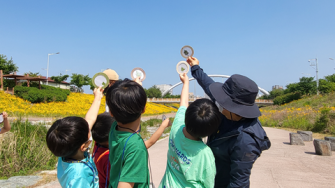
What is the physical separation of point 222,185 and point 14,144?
5.64 meters

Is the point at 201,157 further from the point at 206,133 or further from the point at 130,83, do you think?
the point at 130,83

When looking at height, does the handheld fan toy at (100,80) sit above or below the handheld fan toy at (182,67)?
below

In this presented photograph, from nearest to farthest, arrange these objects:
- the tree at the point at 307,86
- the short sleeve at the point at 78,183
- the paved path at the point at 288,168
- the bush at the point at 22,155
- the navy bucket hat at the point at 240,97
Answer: the navy bucket hat at the point at 240,97, the short sleeve at the point at 78,183, the paved path at the point at 288,168, the bush at the point at 22,155, the tree at the point at 307,86

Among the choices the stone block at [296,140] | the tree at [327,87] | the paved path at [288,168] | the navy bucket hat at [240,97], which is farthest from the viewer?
the tree at [327,87]

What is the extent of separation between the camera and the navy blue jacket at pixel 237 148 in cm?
155

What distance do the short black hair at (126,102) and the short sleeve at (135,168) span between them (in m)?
0.21

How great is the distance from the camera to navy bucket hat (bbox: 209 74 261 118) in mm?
1657

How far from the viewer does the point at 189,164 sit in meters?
1.70

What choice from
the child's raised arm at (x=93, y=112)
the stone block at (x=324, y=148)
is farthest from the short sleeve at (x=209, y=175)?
the stone block at (x=324, y=148)

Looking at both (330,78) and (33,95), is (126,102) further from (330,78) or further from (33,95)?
(330,78)

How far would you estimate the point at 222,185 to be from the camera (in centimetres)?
184

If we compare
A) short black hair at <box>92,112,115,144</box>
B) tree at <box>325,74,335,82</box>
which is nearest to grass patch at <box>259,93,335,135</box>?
short black hair at <box>92,112,115,144</box>

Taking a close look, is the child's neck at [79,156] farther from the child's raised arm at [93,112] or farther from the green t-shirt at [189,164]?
the green t-shirt at [189,164]

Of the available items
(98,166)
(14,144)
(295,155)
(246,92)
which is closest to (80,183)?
(98,166)
